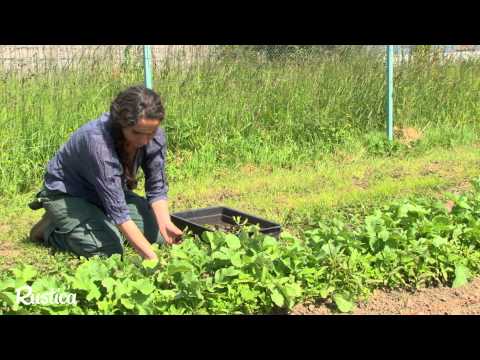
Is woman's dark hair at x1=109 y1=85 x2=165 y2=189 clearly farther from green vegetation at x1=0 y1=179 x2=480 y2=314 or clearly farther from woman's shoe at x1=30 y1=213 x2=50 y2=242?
woman's shoe at x1=30 y1=213 x2=50 y2=242

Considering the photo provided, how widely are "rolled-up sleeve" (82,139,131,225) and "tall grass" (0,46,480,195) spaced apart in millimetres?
2613

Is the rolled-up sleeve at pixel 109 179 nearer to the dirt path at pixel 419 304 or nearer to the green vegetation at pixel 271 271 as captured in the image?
the green vegetation at pixel 271 271

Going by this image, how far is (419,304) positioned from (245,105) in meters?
4.73

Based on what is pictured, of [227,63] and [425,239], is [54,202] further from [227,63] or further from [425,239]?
[227,63]

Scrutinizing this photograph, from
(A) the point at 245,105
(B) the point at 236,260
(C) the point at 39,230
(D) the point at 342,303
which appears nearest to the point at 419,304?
(D) the point at 342,303

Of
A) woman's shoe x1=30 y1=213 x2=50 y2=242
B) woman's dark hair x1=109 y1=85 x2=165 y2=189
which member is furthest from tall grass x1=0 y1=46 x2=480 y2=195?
woman's dark hair x1=109 y1=85 x2=165 y2=189

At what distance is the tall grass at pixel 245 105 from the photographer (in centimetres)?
678

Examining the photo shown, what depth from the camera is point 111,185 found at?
156 inches

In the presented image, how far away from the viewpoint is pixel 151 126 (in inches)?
150

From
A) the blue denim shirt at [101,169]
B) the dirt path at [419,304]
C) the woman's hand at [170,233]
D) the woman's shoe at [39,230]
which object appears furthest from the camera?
the woman's shoe at [39,230]

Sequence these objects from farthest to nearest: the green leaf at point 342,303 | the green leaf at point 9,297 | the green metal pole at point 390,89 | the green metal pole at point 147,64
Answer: the green metal pole at point 390,89 → the green metal pole at point 147,64 → the green leaf at point 342,303 → the green leaf at point 9,297

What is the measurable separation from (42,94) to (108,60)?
88cm

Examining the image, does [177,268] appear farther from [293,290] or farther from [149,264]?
[293,290]

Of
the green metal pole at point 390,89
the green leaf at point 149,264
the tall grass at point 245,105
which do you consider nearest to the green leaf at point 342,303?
the green leaf at point 149,264
